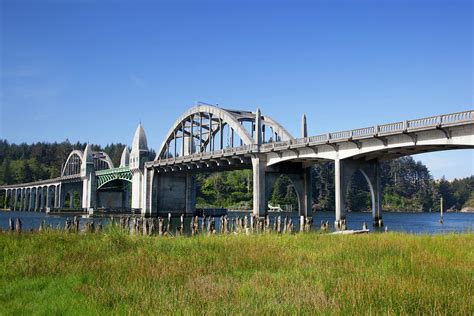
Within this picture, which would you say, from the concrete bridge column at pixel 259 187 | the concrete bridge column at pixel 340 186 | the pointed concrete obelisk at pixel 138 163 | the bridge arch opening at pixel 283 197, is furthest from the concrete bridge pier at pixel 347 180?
the bridge arch opening at pixel 283 197

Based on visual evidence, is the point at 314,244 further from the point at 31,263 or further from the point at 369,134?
the point at 369,134

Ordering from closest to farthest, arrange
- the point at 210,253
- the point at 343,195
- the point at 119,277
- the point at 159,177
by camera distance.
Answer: the point at 119,277 → the point at 210,253 → the point at 343,195 → the point at 159,177

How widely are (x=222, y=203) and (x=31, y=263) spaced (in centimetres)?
15374

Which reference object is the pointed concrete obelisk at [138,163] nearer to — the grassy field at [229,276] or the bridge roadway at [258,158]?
the bridge roadway at [258,158]

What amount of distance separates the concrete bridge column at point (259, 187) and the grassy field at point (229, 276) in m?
43.5

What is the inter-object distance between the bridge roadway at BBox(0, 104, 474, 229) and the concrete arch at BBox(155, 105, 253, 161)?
6.3 inches

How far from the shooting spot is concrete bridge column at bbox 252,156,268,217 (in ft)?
210

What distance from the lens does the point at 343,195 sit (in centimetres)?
5191

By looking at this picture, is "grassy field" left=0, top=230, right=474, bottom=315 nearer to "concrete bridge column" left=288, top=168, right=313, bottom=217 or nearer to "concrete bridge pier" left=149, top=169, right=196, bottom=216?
"concrete bridge column" left=288, top=168, right=313, bottom=217

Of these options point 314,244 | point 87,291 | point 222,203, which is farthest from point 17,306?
point 222,203

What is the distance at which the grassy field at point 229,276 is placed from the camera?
9992 mm

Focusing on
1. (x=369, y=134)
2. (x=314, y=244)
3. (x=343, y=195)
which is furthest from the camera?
(x=343, y=195)

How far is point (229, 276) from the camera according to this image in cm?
1341

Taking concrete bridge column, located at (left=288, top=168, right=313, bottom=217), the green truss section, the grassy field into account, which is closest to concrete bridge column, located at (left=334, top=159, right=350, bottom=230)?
concrete bridge column, located at (left=288, top=168, right=313, bottom=217)
